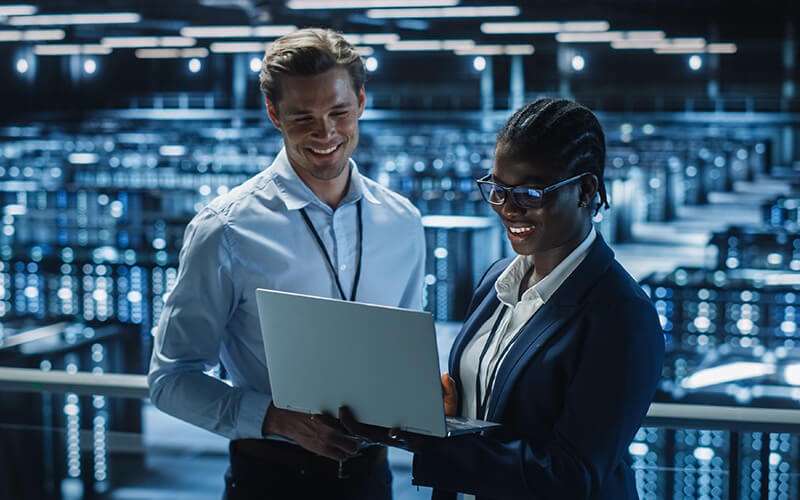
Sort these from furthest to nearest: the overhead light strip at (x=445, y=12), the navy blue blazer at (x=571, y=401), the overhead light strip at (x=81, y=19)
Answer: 1. the overhead light strip at (x=81, y=19)
2. the overhead light strip at (x=445, y=12)
3. the navy blue blazer at (x=571, y=401)

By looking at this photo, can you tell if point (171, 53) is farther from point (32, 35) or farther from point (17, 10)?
point (17, 10)

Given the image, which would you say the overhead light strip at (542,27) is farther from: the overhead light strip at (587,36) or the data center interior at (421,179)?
the overhead light strip at (587,36)

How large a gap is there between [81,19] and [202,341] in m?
15.4

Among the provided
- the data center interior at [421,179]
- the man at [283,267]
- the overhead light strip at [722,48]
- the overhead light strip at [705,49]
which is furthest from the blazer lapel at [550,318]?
the overhead light strip at [705,49]

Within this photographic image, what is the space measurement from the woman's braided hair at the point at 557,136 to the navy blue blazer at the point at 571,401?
0.11m

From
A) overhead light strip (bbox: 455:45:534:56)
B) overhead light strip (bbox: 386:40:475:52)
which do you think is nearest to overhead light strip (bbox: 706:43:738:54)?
overhead light strip (bbox: 455:45:534:56)

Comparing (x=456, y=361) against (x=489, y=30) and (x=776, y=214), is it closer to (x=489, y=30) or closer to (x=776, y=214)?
(x=776, y=214)

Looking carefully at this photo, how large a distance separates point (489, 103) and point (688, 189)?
294 inches

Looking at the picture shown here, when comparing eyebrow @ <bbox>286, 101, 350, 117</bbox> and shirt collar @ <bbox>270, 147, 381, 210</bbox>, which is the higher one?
eyebrow @ <bbox>286, 101, 350, 117</bbox>

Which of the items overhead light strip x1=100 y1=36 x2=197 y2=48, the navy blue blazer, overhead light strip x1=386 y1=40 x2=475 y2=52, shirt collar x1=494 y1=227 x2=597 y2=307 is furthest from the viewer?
overhead light strip x1=386 y1=40 x2=475 y2=52

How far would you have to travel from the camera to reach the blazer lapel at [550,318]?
3.79ft

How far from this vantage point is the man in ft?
4.63

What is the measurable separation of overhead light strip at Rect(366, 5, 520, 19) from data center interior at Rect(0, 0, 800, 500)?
11cm

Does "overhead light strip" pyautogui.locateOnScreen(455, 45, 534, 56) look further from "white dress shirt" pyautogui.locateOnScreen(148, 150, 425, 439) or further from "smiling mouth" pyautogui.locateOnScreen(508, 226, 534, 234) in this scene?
"smiling mouth" pyautogui.locateOnScreen(508, 226, 534, 234)
